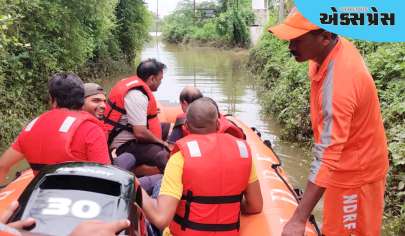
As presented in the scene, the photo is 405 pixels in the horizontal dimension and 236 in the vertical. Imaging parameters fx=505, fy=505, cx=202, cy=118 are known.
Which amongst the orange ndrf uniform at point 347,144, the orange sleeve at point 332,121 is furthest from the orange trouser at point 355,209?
the orange sleeve at point 332,121

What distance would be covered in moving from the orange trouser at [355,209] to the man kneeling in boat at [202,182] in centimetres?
45

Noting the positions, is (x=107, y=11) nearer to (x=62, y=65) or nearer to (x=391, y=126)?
(x=62, y=65)

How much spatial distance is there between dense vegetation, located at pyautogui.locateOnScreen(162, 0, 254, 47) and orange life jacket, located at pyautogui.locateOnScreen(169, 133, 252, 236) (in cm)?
2783

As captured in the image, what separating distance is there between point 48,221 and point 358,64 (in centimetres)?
135

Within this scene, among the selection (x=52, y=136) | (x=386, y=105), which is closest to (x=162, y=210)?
(x=52, y=136)

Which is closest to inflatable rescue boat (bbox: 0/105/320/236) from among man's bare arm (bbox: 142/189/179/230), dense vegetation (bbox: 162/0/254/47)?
man's bare arm (bbox: 142/189/179/230)

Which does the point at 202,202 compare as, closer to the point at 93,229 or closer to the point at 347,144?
the point at 347,144

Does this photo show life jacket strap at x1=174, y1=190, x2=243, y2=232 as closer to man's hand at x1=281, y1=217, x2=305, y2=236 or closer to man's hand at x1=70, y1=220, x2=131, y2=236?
man's hand at x1=281, y1=217, x2=305, y2=236

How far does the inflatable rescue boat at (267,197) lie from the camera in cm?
276

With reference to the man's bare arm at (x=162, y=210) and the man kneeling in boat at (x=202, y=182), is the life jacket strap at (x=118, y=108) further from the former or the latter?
the man's bare arm at (x=162, y=210)

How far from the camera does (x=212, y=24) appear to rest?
118ft

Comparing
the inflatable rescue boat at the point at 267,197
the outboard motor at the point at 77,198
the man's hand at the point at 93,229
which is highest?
the man's hand at the point at 93,229

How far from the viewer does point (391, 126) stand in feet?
15.4

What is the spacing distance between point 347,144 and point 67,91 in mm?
1484
